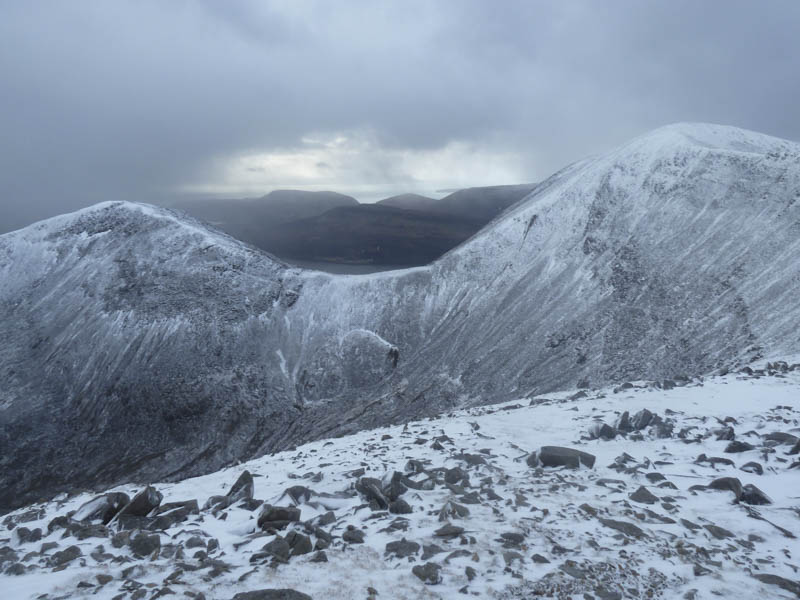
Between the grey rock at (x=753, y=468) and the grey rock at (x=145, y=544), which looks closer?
the grey rock at (x=145, y=544)

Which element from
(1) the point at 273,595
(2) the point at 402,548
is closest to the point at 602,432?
(2) the point at 402,548

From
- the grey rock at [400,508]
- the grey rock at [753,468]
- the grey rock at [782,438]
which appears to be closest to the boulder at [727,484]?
the grey rock at [753,468]

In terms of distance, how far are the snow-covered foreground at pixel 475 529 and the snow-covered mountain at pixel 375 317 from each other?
30070 mm

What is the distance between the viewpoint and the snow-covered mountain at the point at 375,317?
1756 inches

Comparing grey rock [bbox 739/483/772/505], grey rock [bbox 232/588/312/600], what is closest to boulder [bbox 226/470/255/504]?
grey rock [bbox 232/588/312/600]

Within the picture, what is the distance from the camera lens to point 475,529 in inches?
322

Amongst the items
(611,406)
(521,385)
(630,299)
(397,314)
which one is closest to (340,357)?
(397,314)

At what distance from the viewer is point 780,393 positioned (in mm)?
16234

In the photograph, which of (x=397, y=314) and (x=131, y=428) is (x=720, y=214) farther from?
(x=131, y=428)

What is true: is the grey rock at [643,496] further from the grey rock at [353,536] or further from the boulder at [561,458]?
the grey rock at [353,536]

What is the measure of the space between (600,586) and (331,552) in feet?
12.8

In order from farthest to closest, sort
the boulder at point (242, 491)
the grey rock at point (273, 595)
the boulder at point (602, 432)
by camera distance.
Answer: the boulder at point (602, 432) → the boulder at point (242, 491) → the grey rock at point (273, 595)

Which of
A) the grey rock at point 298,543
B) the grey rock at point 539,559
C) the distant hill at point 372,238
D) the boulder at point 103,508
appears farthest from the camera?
the distant hill at point 372,238

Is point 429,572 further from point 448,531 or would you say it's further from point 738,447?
point 738,447
